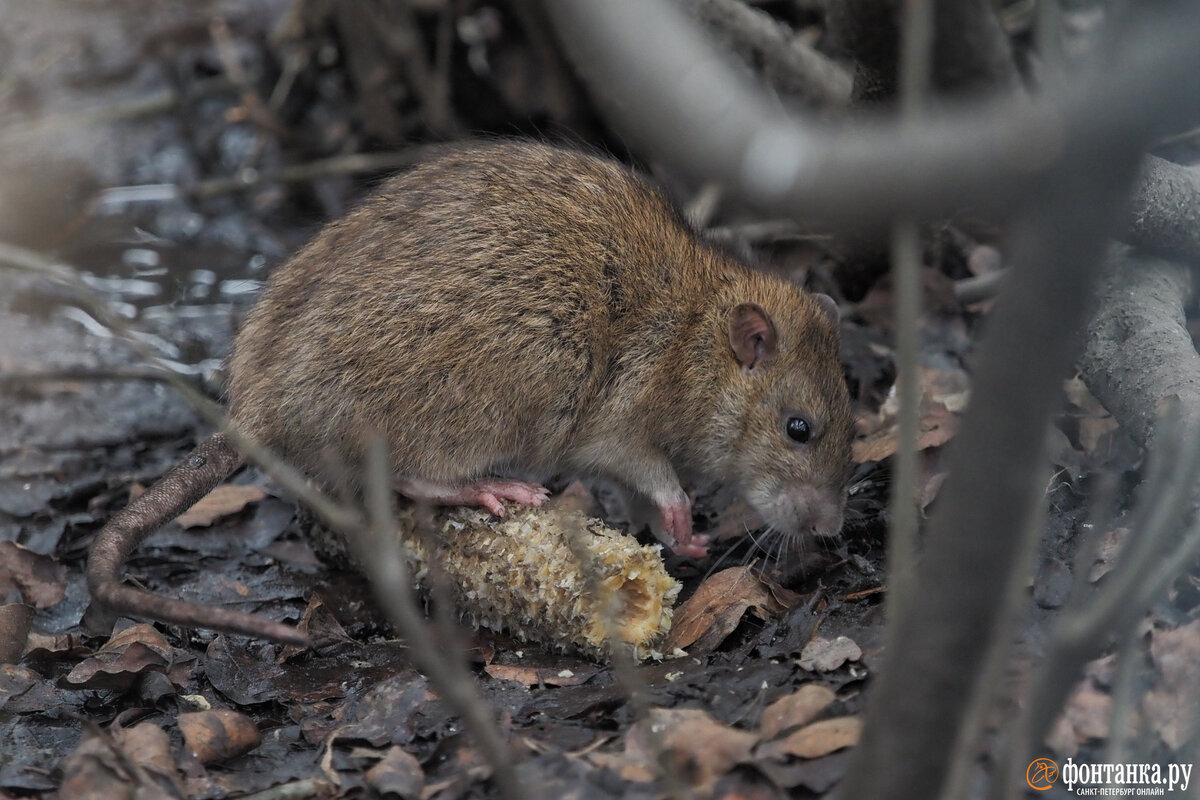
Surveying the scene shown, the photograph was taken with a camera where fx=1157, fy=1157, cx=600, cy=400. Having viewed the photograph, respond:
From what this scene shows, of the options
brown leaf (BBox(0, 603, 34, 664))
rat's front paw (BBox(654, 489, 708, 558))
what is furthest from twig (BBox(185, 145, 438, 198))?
brown leaf (BBox(0, 603, 34, 664))

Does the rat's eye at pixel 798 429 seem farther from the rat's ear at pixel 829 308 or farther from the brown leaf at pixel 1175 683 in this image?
the brown leaf at pixel 1175 683

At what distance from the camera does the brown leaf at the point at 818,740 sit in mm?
3119

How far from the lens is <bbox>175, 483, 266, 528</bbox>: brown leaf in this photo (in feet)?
17.7

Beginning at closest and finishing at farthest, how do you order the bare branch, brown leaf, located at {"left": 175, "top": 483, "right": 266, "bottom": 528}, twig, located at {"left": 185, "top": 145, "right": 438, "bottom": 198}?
the bare branch < brown leaf, located at {"left": 175, "top": 483, "right": 266, "bottom": 528} < twig, located at {"left": 185, "top": 145, "right": 438, "bottom": 198}

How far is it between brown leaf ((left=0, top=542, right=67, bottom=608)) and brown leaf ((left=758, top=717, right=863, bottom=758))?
311cm

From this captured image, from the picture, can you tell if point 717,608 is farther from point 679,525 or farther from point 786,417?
point 786,417

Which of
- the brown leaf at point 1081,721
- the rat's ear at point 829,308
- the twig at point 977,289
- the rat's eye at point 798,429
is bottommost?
the brown leaf at point 1081,721

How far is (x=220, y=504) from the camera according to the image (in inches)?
217

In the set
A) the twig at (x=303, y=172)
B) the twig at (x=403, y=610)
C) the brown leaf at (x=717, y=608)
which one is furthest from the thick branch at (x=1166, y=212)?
the twig at (x=303, y=172)

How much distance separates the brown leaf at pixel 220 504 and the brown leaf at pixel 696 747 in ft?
9.35

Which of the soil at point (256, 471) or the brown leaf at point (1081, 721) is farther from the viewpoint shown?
the soil at point (256, 471)

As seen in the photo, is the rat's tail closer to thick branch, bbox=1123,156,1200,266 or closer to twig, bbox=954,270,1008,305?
thick branch, bbox=1123,156,1200,266

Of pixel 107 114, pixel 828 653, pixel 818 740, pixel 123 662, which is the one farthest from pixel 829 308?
pixel 107 114

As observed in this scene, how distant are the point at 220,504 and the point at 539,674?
2212 mm
